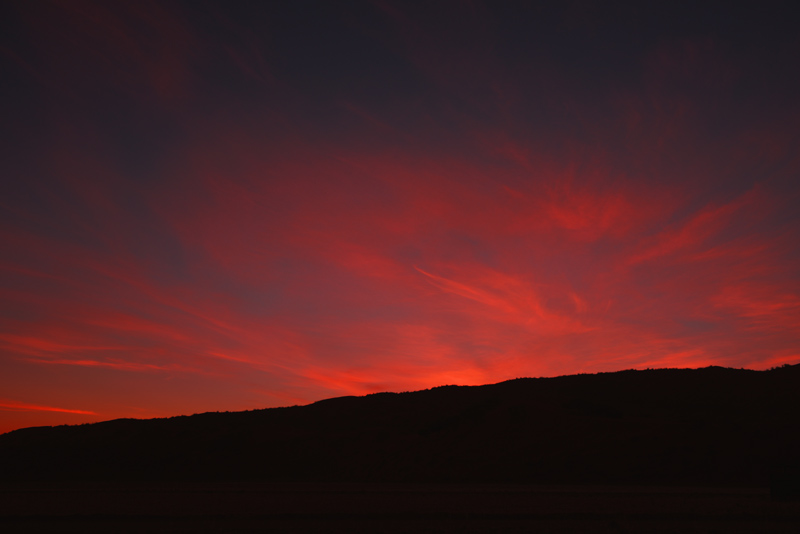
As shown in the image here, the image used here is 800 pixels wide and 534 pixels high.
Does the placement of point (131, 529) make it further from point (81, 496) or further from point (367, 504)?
point (81, 496)

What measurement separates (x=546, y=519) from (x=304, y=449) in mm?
31546

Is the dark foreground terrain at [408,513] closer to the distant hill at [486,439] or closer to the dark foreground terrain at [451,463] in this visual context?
the dark foreground terrain at [451,463]

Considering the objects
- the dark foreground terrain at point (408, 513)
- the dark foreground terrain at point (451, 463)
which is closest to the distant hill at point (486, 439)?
the dark foreground terrain at point (451, 463)

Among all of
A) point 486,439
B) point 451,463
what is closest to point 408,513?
point 451,463

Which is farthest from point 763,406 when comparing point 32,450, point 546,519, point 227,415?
point 32,450

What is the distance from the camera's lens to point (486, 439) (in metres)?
37.8

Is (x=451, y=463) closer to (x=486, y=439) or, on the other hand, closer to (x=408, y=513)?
(x=486, y=439)

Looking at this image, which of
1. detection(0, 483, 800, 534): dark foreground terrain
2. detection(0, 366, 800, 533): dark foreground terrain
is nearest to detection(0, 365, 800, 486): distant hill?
detection(0, 366, 800, 533): dark foreground terrain

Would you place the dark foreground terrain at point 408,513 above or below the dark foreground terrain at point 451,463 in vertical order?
below

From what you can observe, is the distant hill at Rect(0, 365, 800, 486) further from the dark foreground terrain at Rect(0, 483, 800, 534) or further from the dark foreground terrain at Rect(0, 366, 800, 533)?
the dark foreground terrain at Rect(0, 483, 800, 534)

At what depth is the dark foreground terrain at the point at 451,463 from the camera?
47.7 ft

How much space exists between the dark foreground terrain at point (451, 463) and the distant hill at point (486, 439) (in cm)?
16

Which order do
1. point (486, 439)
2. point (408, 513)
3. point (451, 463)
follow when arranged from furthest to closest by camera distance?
point (486, 439) → point (451, 463) → point (408, 513)

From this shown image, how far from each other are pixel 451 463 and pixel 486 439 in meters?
4.30
